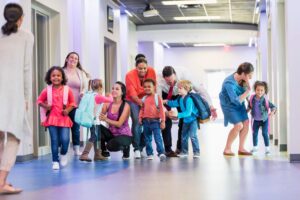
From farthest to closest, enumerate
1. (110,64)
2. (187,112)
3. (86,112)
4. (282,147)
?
(110,64), (282,147), (187,112), (86,112)

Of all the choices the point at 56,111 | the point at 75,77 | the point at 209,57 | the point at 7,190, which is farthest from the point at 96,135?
the point at 209,57

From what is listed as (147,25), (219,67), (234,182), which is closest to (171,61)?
(219,67)

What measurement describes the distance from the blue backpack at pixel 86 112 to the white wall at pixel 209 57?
69.3ft

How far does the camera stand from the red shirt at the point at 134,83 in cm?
751

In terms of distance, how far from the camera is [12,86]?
4.61 m

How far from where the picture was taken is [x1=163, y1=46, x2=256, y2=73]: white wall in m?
28.3

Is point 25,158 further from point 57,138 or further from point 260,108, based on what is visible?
point 260,108

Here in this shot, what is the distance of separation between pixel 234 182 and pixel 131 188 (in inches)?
38.7

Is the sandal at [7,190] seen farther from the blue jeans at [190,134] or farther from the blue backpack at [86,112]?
the blue jeans at [190,134]

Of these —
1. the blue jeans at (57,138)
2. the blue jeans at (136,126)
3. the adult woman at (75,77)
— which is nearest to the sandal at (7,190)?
the blue jeans at (57,138)

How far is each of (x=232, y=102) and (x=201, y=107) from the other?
49cm

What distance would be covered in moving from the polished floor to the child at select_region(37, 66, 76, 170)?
0.34 metres

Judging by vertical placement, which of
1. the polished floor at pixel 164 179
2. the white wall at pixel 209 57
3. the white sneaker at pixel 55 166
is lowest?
the polished floor at pixel 164 179

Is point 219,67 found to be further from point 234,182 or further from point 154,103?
point 234,182
